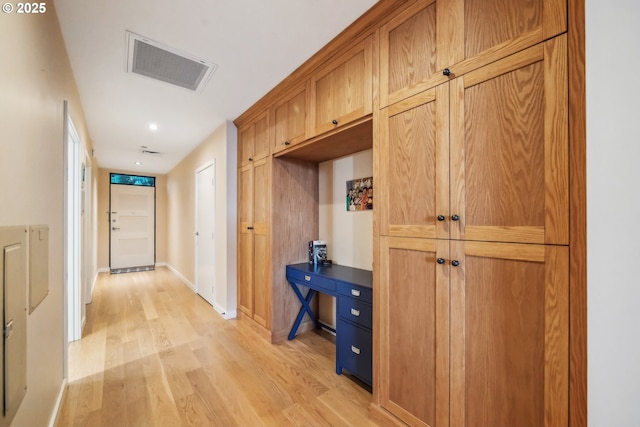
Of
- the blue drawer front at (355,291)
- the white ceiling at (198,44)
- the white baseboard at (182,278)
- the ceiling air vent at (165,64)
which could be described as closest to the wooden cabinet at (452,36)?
the white ceiling at (198,44)

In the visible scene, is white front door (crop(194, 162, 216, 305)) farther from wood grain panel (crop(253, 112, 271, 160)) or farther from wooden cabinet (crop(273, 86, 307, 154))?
wooden cabinet (crop(273, 86, 307, 154))

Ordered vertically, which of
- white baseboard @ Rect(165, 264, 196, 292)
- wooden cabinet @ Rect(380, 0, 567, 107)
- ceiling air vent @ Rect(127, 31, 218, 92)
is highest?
ceiling air vent @ Rect(127, 31, 218, 92)

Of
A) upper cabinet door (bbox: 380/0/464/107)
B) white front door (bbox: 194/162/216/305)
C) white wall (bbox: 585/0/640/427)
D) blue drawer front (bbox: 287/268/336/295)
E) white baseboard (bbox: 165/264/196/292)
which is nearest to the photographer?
white wall (bbox: 585/0/640/427)

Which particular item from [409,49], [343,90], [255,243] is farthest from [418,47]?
[255,243]

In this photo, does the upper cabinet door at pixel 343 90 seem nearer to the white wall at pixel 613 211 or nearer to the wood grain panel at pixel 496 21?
the wood grain panel at pixel 496 21

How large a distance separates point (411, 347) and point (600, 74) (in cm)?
137

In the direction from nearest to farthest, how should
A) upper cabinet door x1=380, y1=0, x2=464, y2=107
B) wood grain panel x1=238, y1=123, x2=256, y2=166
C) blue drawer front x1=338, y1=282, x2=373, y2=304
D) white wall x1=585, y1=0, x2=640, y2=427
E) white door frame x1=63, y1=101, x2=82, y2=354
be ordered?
1. white wall x1=585, y1=0, x2=640, y2=427
2. upper cabinet door x1=380, y1=0, x2=464, y2=107
3. blue drawer front x1=338, y1=282, x2=373, y2=304
4. white door frame x1=63, y1=101, x2=82, y2=354
5. wood grain panel x1=238, y1=123, x2=256, y2=166

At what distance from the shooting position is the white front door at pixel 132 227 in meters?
6.33

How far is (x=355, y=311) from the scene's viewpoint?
77.3 inches

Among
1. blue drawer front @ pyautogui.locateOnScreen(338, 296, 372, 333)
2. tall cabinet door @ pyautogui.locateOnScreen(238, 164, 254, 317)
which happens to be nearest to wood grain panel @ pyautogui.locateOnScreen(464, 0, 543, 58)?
blue drawer front @ pyautogui.locateOnScreen(338, 296, 372, 333)

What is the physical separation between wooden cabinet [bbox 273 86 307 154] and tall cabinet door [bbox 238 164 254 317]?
2.22 ft

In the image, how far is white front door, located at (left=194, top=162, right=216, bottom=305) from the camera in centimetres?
378

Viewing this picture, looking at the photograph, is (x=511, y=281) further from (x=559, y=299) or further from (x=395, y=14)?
(x=395, y=14)

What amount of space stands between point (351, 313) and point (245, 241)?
171 cm
